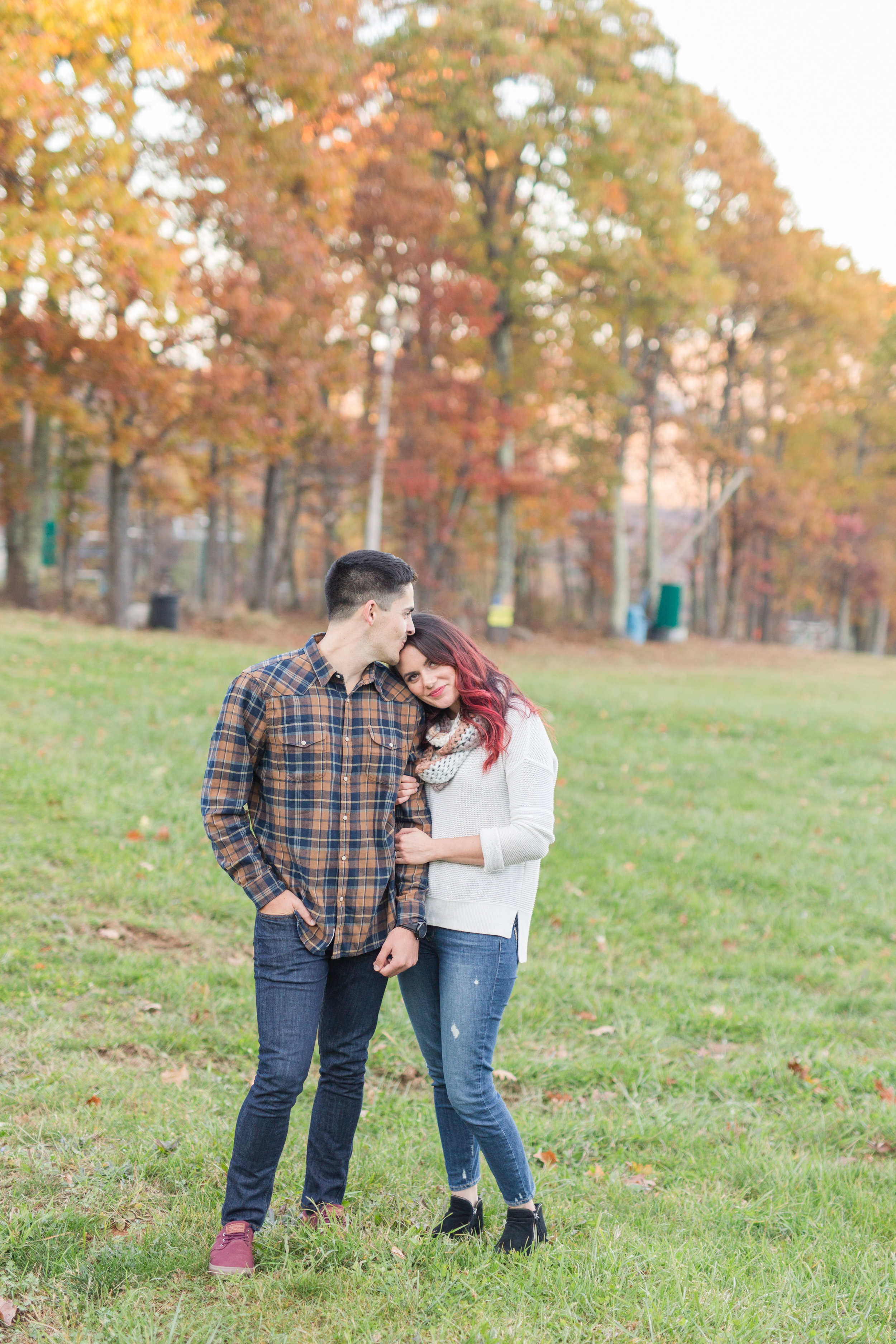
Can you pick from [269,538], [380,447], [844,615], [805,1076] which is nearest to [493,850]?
[805,1076]

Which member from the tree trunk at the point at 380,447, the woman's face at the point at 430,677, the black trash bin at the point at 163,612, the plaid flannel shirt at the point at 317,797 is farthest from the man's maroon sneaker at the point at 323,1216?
the tree trunk at the point at 380,447

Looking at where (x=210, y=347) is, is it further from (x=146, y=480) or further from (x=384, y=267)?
(x=146, y=480)

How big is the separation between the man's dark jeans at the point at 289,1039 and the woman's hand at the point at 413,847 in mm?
306

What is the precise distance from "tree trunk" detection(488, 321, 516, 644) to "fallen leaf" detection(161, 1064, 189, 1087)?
68.6 feet

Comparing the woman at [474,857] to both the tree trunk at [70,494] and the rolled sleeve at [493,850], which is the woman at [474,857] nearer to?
the rolled sleeve at [493,850]

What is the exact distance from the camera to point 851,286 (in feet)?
107

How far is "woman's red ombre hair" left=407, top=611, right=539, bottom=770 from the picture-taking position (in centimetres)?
301

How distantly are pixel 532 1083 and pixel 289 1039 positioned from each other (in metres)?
2.30

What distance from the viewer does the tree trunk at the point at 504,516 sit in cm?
2511

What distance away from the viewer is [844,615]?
46219mm

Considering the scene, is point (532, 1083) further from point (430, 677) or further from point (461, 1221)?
point (430, 677)

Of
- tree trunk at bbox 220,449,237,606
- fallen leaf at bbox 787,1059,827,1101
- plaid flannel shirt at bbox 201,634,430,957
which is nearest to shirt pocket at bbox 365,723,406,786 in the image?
plaid flannel shirt at bbox 201,634,430,957

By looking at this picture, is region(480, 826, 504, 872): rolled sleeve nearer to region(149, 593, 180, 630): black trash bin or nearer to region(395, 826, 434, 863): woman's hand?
region(395, 826, 434, 863): woman's hand

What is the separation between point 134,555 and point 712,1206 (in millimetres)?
41638
